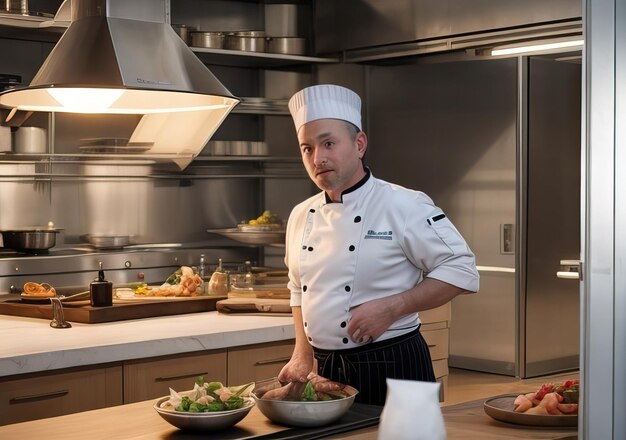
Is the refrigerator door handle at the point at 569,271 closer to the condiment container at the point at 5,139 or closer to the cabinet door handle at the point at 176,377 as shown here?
the cabinet door handle at the point at 176,377

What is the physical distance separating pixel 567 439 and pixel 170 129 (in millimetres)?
4447

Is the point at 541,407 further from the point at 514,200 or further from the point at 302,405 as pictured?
the point at 514,200

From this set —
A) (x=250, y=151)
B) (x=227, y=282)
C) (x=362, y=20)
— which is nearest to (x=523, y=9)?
(x=362, y=20)

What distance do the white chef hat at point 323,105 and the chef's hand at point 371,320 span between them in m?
0.54

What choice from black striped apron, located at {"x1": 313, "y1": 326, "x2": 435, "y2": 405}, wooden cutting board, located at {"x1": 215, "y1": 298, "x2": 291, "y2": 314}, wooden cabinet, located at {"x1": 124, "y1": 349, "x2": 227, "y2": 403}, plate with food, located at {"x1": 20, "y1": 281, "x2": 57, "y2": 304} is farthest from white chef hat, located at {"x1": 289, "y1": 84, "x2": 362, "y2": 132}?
plate with food, located at {"x1": 20, "y1": 281, "x2": 57, "y2": 304}

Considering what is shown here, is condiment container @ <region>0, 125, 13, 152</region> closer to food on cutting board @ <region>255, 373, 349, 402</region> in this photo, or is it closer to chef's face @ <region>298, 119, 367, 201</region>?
chef's face @ <region>298, 119, 367, 201</region>

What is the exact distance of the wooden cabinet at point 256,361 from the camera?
12.1ft

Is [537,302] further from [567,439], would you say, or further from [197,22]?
[567,439]

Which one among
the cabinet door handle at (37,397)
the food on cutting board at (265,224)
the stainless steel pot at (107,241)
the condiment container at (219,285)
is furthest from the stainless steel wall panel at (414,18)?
the cabinet door handle at (37,397)

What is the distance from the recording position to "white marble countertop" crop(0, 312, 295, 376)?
317 cm

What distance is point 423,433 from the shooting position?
5.21 ft

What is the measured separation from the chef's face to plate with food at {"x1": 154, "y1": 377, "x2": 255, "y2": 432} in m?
0.71

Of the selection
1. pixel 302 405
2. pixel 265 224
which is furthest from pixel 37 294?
pixel 265 224

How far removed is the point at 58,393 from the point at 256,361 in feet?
2.58
